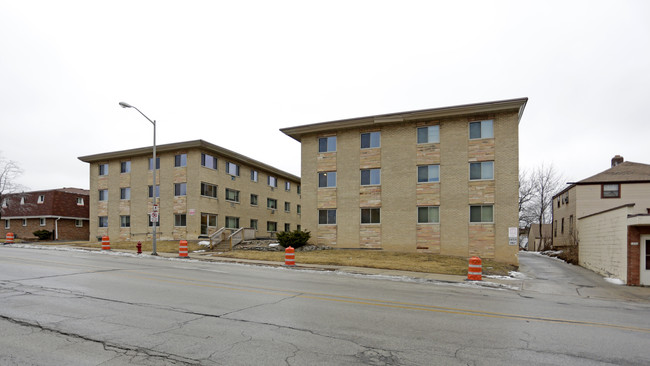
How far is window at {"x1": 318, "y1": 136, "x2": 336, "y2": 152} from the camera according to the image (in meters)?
28.5

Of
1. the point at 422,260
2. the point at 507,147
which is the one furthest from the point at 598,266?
the point at 422,260

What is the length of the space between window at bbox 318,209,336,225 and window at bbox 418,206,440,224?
627 centimetres

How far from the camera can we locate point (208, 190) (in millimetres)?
34062

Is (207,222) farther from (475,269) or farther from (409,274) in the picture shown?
(475,269)

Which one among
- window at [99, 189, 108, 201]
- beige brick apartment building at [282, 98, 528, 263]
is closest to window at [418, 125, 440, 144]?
beige brick apartment building at [282, 98, 528, 263]

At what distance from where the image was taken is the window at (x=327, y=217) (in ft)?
91.7

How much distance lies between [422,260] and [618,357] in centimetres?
1635

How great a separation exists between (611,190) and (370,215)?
73.2 feet

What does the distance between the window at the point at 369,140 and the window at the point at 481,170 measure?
6.64 metres

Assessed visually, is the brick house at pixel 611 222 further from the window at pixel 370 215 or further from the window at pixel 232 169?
the window at pixel 232 169

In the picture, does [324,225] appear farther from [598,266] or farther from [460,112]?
[598,266]

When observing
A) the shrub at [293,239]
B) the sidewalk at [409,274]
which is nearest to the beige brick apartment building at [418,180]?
the shrub at [293,239]

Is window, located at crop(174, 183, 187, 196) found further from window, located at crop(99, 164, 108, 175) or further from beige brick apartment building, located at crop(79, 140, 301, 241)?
window, located at crop(99, 164, 108, 175)

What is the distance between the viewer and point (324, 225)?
28.1 metres
